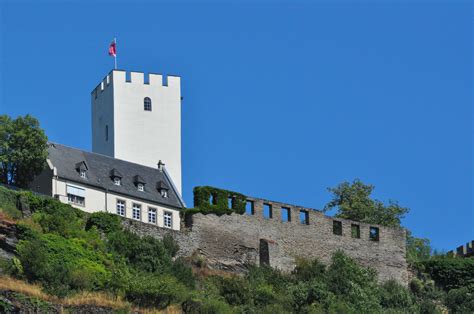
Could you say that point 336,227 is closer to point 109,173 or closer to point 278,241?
point 278,241

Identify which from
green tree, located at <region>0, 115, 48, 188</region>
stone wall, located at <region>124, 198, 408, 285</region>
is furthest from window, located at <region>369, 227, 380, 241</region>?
green tree, located at <region>0, 115, 48, 188</region>

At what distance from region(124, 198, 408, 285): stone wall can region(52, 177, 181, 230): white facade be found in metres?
1.97

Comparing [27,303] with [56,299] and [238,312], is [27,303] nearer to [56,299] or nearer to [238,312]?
[56,299]

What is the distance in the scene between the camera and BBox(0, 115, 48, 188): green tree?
2997 inches

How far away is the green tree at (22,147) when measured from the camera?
76.1 metres

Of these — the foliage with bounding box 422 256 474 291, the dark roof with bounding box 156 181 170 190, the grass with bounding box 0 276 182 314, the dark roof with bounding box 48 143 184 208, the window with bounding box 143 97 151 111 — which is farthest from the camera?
the window with bounding box 143 97 151 111

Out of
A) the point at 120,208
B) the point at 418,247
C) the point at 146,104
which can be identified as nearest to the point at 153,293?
the point at 120,208

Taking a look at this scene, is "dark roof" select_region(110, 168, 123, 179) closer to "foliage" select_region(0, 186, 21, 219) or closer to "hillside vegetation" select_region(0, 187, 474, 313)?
"hillside vegetation" select_region(0, 187, 474, 313)

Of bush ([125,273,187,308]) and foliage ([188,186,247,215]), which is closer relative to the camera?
bush ([125,273,187,308])

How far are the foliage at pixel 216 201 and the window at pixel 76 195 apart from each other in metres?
5.31

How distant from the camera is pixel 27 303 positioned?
60719mm

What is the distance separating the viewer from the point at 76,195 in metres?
77.3

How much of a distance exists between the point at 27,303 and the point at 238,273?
18.4 metres

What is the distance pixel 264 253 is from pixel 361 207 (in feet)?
43.3
